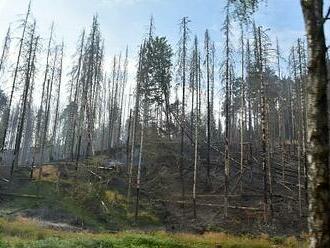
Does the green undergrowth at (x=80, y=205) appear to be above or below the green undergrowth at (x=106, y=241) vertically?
above

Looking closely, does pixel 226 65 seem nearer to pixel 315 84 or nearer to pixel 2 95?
pixel 315 84

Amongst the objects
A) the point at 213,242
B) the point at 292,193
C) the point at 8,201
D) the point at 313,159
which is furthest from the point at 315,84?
the point at 292,193

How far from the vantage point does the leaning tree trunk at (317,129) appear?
5648 mm

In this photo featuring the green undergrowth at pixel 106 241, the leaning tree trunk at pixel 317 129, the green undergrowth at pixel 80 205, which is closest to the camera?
the leaning tree trunk at pixel 317 129

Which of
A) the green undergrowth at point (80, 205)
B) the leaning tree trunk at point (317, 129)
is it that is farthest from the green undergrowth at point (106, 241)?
the green undergrowth at point (80, 205)

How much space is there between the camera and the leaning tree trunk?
5.65 meters

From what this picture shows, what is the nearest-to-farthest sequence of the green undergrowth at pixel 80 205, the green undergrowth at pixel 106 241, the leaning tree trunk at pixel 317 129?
the leaning tree trunk at pixel 317 129
the green undergrowth at pixel 106 241
the green undergrowth at pixel 80 205

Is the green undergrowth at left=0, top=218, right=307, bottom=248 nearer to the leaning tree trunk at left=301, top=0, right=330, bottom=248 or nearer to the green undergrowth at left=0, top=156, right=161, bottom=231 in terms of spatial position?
the leaning tree trunk at left=301, top=0, right=330, bottom=248

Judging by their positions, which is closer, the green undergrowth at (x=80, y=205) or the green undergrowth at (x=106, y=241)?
the green undergrowth at (x=106, y=241)

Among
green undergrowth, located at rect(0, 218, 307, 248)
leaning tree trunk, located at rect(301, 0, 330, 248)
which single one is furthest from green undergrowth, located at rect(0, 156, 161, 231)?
leaning tree trunk, located at rect(301, 0, 330, 248)

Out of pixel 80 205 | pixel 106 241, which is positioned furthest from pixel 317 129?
pixel 80 205

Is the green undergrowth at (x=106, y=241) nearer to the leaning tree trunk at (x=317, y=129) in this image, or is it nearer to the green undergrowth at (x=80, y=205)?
the leaning tree trunk at (x=317, y=129)

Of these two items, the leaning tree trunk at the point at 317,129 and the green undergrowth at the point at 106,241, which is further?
the green undergrowth at the point at 106,241

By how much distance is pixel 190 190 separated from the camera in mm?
39562
